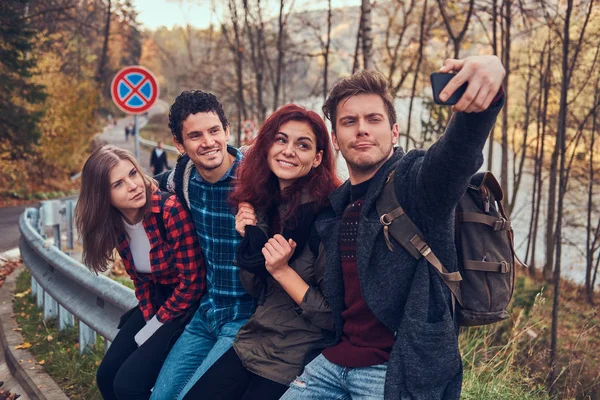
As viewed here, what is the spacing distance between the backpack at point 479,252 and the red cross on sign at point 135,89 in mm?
9623

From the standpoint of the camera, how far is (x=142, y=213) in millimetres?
3188

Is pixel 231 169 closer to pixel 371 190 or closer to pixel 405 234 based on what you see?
pixel 371 190

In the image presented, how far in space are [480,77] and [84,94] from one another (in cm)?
2561

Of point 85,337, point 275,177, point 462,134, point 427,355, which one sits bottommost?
point 85,337

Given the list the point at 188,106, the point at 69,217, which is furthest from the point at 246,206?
the point at 69,217

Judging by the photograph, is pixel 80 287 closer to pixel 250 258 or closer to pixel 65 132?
pixel 250 258

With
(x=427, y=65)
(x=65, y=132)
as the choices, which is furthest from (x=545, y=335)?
(x=65, y=132)

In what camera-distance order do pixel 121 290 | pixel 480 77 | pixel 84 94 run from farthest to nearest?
pixel 84 94 → pixel 121 290 → pixel 480 77

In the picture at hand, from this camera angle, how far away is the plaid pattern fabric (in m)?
3.07

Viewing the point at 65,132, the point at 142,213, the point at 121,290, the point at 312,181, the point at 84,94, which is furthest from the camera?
the point at 84,94

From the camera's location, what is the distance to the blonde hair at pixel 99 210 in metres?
3.14

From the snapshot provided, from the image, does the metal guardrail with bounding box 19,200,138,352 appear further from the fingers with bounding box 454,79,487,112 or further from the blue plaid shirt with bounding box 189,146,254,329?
the fingers with bounding box 454,79,487,112

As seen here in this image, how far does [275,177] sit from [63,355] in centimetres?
277

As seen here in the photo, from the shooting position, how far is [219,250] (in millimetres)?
3000
